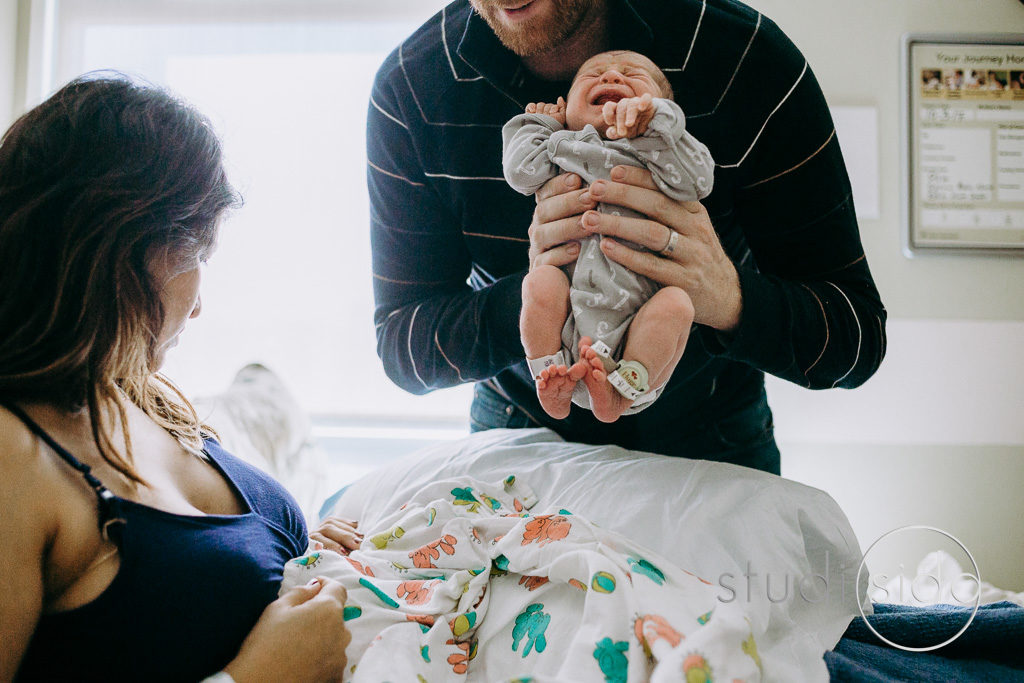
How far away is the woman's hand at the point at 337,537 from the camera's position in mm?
1024

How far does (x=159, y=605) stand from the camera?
2.37 ft

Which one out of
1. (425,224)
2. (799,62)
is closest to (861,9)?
(799,62)

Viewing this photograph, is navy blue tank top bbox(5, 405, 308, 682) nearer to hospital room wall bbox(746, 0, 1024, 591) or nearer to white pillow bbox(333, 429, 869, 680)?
white pillow bbox(333, 429, 869, 680)

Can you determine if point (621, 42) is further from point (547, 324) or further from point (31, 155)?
point (31, 155)

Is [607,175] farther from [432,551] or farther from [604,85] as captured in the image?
[432,551]

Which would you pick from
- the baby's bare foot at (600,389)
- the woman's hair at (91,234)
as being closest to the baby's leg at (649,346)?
the baby's bare foot at (600,389)

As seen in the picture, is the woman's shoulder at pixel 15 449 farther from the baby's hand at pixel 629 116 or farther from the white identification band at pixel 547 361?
the baby's hand at pixel 629 116

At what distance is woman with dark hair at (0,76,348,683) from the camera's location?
69 cm

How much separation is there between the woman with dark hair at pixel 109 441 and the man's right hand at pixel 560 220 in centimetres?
42

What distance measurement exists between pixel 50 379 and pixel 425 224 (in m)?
0.59

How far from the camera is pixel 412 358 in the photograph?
1.12 metres

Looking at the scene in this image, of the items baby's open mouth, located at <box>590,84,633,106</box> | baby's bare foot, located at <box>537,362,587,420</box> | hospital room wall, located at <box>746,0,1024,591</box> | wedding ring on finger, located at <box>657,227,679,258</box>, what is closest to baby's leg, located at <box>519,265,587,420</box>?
baby's bare foot, located at <box>537,362,587,420</box>

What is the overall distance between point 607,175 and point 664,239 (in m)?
0.11

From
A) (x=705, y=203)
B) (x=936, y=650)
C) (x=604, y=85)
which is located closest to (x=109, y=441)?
(x=604, y=85)
